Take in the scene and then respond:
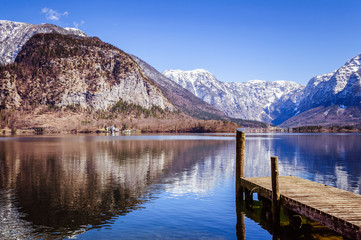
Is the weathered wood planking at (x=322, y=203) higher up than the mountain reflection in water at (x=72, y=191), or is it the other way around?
the weathered wood planking at (x=322, y=203)

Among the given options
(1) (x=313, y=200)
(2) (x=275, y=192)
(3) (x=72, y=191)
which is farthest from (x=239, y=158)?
(3) (x=72, y=191)

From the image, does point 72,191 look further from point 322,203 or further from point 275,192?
point 322,203

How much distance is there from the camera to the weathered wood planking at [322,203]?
19125 mm

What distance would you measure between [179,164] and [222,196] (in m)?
30.8

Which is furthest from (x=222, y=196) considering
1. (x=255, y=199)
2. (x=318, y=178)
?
(x=318, y=178)

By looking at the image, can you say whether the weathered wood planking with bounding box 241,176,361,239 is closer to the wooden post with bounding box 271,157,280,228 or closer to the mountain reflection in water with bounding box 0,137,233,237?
the wooden post with bounding box 271,157,280,228

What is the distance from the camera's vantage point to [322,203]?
23172 millimetres

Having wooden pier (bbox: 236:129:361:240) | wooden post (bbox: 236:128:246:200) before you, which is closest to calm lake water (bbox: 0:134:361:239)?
wooden post (bbox: 236:128:246:200)

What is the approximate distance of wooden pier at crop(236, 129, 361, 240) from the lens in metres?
19.4

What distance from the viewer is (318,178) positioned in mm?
54281

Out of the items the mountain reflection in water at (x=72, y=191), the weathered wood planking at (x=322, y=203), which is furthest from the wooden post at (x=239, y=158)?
the mountain reflection in water at (x=72, y=191)

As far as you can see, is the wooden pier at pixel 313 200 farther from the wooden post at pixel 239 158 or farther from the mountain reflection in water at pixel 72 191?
the mountain reflection in water at pixel 72 191

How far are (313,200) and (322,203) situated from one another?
1.07 meters

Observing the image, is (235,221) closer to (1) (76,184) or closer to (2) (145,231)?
(2) (145,231)
